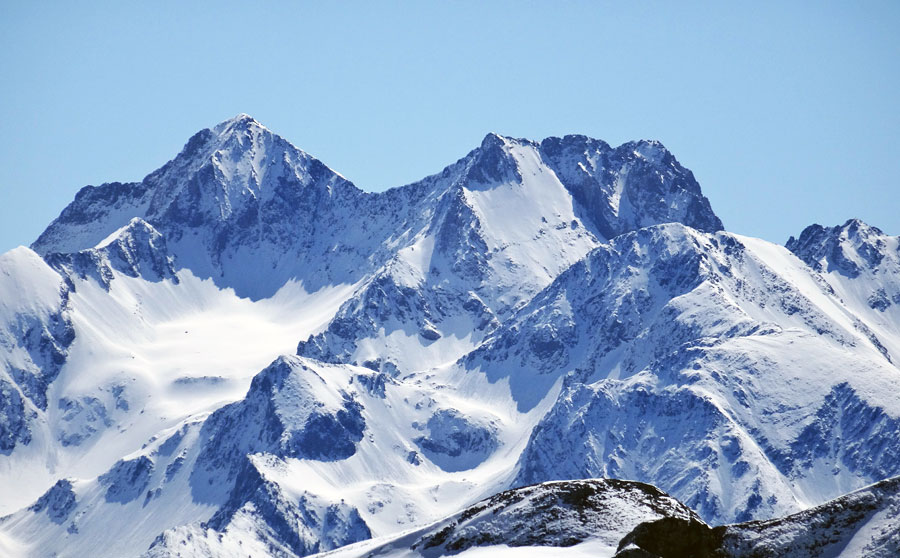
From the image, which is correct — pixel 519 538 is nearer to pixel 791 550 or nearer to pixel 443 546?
pixel 443 546

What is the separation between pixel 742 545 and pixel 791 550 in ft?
7.43

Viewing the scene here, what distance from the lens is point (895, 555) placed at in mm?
84062

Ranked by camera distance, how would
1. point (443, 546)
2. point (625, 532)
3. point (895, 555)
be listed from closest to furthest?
point (895, 555), point (625, 532), point (443, 546)

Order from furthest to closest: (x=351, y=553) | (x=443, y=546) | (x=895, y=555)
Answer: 1. (x=351, y=553)
2. (x=443, y=546)
3. (x=895, y=555)

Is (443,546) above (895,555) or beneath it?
above

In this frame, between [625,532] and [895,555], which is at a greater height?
[625,532]

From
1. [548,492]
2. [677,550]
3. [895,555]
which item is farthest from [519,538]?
[895,555]

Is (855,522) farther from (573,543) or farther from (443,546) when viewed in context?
(443,546)

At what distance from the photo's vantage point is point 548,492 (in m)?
102

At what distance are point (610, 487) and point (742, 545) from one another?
534 inches

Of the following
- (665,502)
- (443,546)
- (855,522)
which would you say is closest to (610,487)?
(665,502)

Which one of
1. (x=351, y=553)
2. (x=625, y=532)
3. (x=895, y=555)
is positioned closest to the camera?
(x=895, y=555)

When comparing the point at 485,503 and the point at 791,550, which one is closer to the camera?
the point at 791,550

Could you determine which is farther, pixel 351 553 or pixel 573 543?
pixel 351 553
